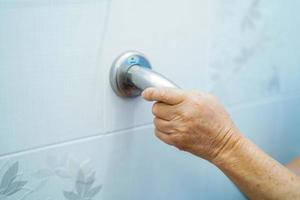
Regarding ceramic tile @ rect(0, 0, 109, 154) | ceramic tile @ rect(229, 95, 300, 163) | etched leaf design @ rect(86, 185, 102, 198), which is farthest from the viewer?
ceramic tile @ rect(229, 95, 300, 163)

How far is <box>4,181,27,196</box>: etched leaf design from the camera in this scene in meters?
0.48

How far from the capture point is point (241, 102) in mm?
695

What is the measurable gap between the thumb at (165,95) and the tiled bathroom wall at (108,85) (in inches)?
3.3

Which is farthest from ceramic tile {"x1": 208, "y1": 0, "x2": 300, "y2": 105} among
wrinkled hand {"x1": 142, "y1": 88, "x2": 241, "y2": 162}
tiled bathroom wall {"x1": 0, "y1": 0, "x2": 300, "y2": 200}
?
wrinkled hand {"x1": 142, "y1": 88, "x2": 241, "y2": 162}

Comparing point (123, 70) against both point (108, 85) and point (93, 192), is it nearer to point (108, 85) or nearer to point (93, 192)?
point (108, 85)

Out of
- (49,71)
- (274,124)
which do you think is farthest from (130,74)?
(274,124)

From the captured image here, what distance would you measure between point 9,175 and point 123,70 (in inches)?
8.3

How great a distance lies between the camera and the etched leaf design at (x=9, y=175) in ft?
1.54

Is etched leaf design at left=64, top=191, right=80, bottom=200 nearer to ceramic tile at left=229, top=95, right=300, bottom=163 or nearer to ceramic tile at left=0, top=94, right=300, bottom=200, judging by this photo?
ceramic tile at left=0, top=94, right=300, bottom=200

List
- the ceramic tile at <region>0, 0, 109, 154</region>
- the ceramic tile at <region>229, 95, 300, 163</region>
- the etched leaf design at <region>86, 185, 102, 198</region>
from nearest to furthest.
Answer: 1. the ceramic tile at <region>0, 0, 109, 154</region>
2. the etched leaf design at <region>86, 185, 102, 198</region>
3. the ceramic tile at <region>229, 95, 300, 163</region>

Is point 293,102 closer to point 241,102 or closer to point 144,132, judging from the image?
point 241,102

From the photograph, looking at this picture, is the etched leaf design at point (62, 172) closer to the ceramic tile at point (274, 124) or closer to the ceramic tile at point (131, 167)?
the ceramic tile at point (131, 167)

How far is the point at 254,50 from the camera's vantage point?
688 millimetres

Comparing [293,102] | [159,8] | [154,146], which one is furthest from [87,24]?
[293,102]
